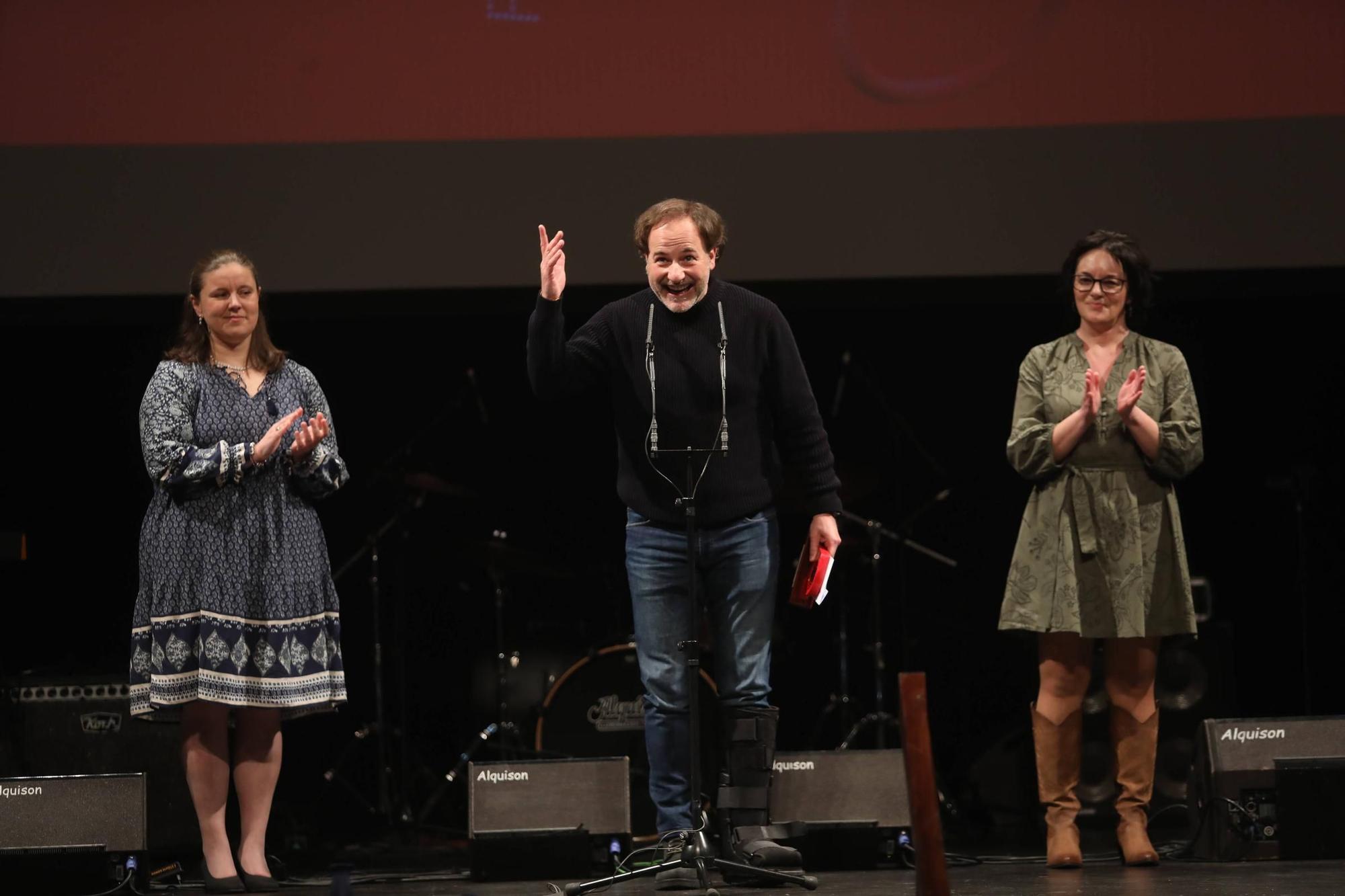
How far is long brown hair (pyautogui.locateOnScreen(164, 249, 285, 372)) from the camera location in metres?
3.89

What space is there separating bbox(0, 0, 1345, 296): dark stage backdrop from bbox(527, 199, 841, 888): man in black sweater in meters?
1.14

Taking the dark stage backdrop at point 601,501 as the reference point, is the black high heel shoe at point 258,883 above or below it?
below

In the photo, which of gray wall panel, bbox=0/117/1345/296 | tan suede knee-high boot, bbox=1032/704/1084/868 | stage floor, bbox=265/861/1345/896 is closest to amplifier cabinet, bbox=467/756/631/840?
stage floor, bbox=265/861/1345/896

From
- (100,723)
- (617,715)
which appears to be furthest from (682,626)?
(100,723)

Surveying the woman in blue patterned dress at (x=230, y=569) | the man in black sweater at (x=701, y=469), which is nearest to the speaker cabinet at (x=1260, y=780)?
the man in black sweater at (x=701, y=469)

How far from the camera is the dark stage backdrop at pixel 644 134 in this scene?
4648mm

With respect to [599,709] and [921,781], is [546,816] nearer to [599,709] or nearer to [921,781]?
[599,709]

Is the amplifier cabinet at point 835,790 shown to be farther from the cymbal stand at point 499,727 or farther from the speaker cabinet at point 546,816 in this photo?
the cymbal stand at point 499,727

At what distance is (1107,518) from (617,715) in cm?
190

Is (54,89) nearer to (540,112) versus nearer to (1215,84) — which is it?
(540,112)

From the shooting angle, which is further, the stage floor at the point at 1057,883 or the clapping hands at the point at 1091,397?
the clapping hands at the point at 1091,397

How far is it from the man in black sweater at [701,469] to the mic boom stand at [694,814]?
2.7 inches

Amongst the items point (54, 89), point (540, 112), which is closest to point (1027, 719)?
point (540, 112)

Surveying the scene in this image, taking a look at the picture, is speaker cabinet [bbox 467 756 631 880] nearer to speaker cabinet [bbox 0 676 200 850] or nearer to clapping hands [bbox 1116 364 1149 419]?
speaker cabinet [bbox 0 676 200 850]
